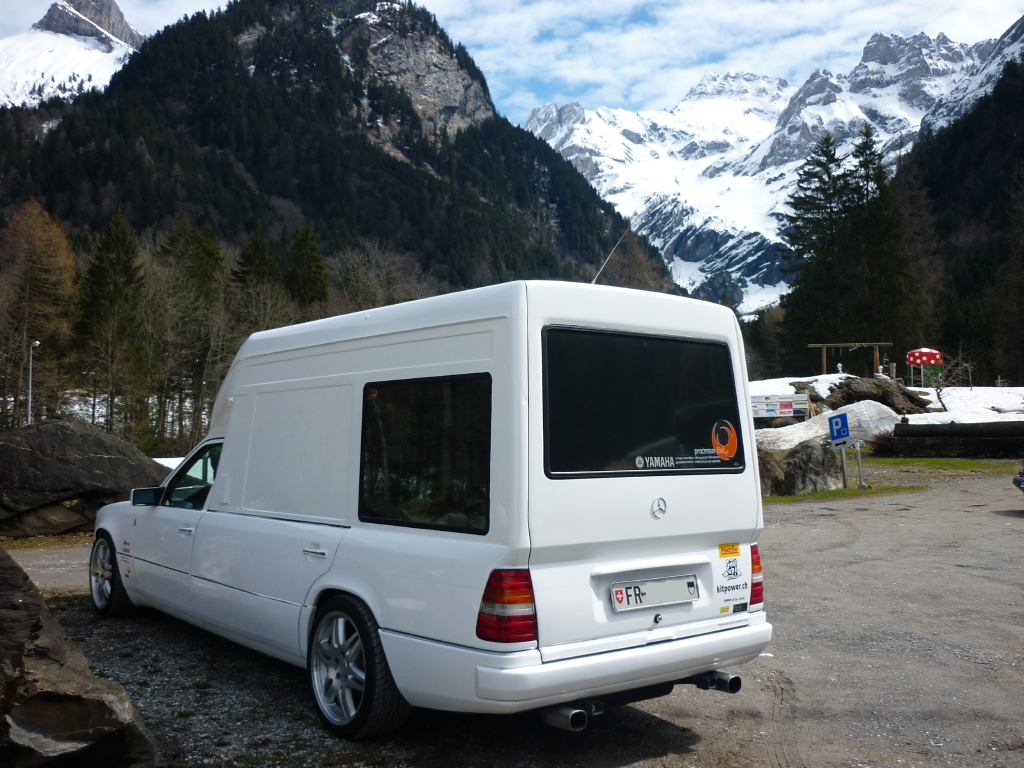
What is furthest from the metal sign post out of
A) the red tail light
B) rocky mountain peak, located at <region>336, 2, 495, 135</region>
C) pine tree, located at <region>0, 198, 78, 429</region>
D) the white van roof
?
rocky mountain peak, located at <region>336, 2, 495, 135</region>

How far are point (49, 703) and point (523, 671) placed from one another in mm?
1881

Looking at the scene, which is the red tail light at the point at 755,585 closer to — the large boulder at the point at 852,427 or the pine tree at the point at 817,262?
the large boulder at the point at 852,427

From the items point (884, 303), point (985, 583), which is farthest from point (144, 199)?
point (985, 583)

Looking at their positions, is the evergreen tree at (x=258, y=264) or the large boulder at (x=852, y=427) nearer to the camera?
the large boulder at (x=852, y=427)

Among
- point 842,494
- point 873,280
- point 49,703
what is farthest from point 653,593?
point 873,280

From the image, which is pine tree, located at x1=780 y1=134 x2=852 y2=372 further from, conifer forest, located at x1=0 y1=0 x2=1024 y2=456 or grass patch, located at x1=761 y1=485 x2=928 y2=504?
grass patch, located at x1=761 y1=485 x2=928 y2=504

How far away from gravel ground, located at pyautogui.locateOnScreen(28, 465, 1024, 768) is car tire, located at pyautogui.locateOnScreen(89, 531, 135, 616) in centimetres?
15

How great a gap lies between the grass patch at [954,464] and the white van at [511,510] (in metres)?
20.4

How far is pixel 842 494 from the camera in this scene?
18.0 m

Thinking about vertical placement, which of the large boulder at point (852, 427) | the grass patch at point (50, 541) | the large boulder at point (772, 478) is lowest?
the grass patch at point (50, 541)

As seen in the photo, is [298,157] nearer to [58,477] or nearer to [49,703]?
[58,477]

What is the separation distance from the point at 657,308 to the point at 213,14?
17882 centimetres

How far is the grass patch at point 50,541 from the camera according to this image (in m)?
12.3

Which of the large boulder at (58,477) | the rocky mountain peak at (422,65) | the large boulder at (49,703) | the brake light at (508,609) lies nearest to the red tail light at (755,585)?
the brake light at (508,609)
